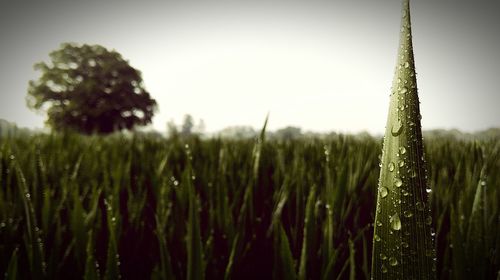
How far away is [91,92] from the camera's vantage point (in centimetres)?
2377

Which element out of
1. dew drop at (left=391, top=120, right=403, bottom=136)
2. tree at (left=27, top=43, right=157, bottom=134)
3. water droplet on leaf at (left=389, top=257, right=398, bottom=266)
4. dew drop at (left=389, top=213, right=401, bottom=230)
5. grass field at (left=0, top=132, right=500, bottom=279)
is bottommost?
grass field at (left=0, top=132, right=500, bottom=279)

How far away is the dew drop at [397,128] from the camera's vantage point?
193mm

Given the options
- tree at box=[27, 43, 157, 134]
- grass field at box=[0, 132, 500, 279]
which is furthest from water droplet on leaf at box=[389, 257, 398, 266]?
tree at box=[27, 43, 157, 134]

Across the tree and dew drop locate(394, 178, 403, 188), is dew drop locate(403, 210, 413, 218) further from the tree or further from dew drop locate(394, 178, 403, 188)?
the tree

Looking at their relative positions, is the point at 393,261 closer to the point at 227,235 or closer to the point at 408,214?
the point at 408,214

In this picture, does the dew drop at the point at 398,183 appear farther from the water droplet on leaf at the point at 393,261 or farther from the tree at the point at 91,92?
the tree at the point at 91,92

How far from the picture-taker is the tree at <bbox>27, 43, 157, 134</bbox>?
23.8 m

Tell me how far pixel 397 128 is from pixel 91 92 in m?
26.2

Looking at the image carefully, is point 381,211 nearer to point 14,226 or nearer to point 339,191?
point 339,191

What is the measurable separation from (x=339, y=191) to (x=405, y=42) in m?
0.42

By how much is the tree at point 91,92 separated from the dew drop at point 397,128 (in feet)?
81.4

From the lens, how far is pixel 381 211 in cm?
19

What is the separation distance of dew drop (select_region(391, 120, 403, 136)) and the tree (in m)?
24.8

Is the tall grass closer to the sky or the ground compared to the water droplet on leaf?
closer to the sky
